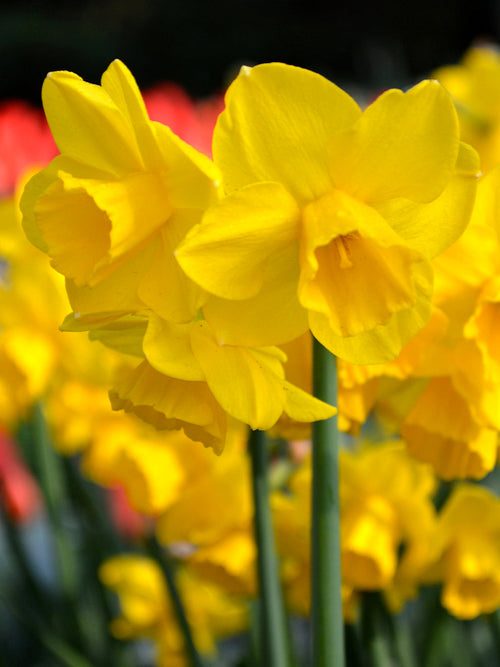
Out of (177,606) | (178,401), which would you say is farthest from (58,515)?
(178,401)

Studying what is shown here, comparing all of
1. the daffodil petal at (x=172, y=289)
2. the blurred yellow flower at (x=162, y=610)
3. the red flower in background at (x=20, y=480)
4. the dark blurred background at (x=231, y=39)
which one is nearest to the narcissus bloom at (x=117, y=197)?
the daffodil petal at (x=172, y=289)

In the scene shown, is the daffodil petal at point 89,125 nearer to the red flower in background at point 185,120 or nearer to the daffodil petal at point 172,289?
the daffodil petal at point 172,289

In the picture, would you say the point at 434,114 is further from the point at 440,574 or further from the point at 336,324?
the point at 440,574

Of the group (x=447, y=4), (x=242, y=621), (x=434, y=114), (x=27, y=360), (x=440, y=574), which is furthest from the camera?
(x=447, y=4)

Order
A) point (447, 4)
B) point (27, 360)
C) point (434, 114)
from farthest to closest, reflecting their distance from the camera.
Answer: point (447, 4) < point (27, 360) < point (434, 114)

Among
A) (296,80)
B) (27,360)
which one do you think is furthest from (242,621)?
(296,80)

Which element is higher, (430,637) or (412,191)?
(412,191)

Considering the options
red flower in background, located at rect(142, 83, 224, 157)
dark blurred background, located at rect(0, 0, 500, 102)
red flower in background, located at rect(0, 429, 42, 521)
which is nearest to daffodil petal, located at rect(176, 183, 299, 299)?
red flower in background, located at rect(142, 83, 224, 157)
